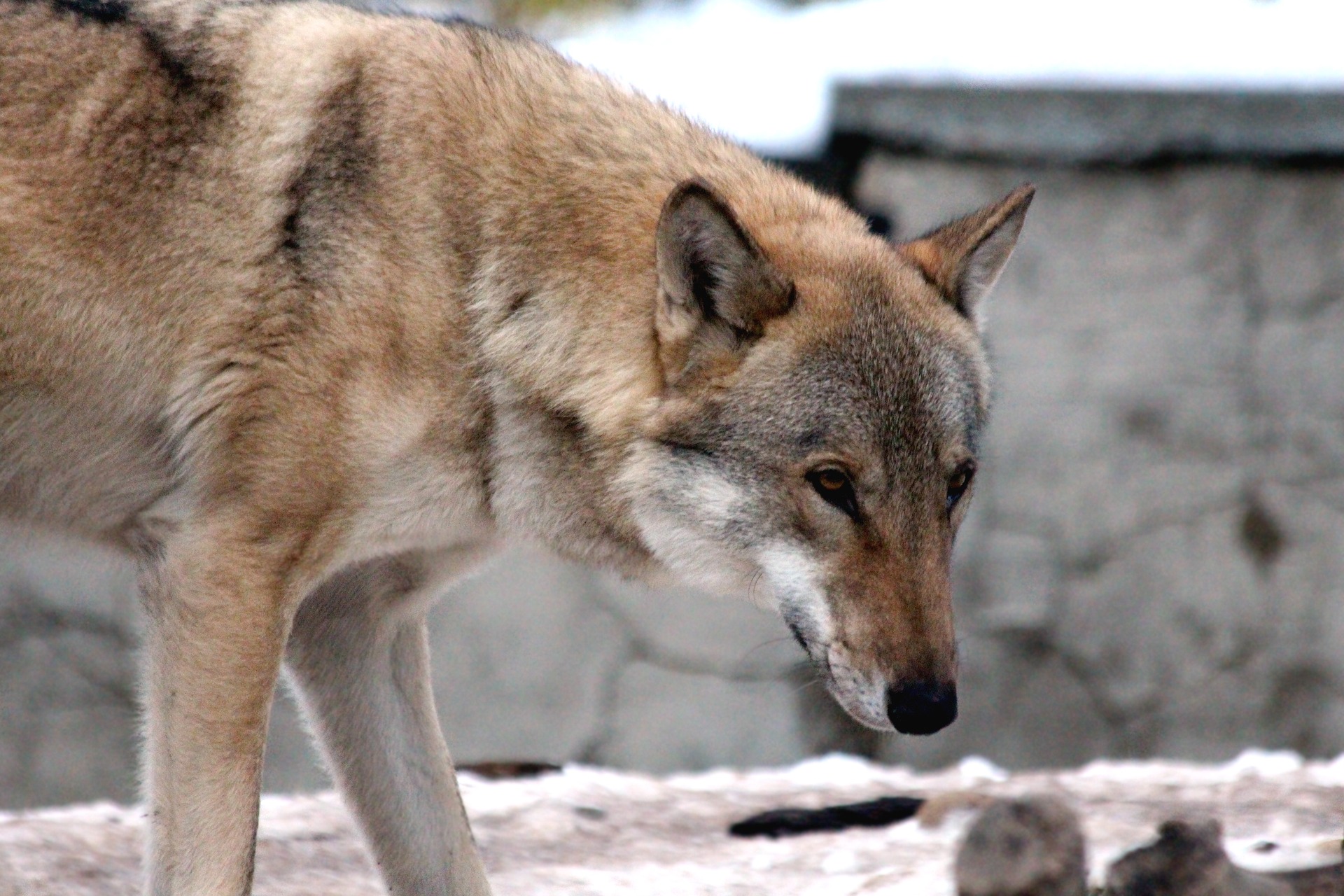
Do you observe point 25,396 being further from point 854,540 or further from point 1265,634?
point 1265,634

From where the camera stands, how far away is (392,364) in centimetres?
321

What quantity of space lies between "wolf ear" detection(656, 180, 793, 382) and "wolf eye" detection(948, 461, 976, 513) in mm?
462

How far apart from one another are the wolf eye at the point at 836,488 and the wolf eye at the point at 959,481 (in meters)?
0.22

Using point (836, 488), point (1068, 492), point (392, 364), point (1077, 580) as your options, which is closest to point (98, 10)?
point (392, 364)

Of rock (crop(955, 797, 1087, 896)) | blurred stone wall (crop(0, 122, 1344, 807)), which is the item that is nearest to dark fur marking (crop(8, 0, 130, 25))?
rock (crop(955, 797, 1087, 896))

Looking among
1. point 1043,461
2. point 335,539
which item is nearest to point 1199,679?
point 1043,461

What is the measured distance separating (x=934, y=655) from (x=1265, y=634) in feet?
14.2

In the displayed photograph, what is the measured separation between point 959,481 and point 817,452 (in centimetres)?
32

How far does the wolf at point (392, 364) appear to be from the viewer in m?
3.17

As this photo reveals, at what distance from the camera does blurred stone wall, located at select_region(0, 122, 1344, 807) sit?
A: 22.5 feet

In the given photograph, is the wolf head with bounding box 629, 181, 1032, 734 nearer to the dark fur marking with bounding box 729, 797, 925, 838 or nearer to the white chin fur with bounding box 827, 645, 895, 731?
the white chin fur with bounding box 827, 645, 895, 731

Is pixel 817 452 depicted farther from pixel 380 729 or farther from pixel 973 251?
pixel 380 729

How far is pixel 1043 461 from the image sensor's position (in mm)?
6980

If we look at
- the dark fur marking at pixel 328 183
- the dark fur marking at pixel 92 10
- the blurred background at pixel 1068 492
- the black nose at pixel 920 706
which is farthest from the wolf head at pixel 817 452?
the blurred background at pixel 1068 492
